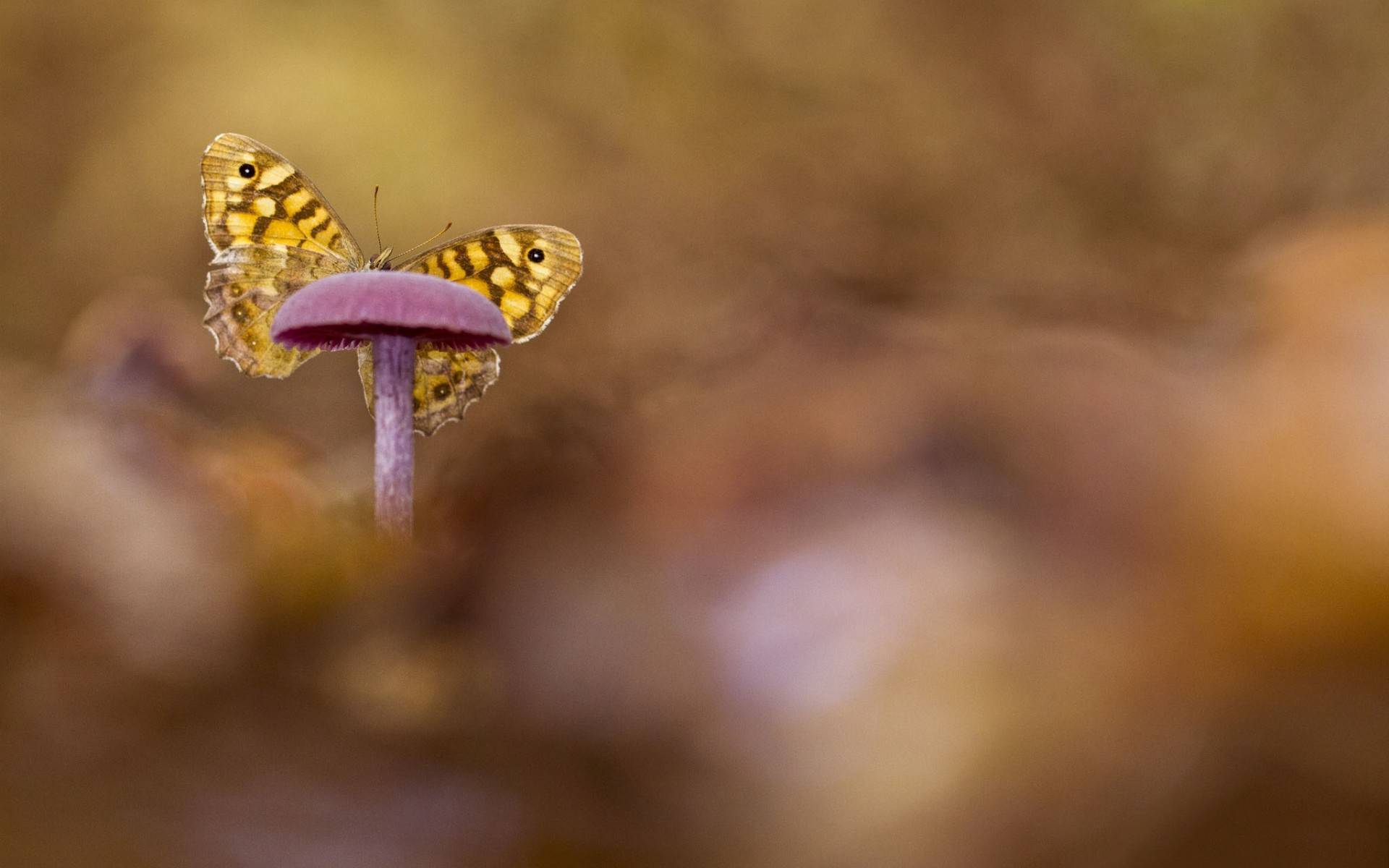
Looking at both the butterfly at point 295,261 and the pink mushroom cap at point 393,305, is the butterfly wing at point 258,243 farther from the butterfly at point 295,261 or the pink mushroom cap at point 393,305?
the pink mushroom cap at point 393,305

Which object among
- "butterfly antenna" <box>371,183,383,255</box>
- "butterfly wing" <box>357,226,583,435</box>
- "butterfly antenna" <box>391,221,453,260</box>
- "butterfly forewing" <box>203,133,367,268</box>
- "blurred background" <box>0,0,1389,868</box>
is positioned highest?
"butterfly forewing" <box>203,133,367,268</box>

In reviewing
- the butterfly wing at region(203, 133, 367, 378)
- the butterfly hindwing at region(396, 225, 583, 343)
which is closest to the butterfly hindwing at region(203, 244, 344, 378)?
the butterfly wing at region(203, 133, 367, 378)

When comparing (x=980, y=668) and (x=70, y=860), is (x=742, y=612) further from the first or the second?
(x=70, y=860)

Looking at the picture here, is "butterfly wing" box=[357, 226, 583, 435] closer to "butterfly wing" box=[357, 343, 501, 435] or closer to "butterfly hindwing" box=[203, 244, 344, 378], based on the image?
"butterfly wing" box=[357, 343, 501, 435]

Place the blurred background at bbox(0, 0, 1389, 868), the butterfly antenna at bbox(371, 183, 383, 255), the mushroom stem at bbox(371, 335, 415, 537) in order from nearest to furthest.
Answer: the blurred background at bbox(0, 0, 1389, 868)
the mushroom stem at bbox(371, 335, 415, 537)
the butterfly antenna at bbox(371, 183, 383, 255)

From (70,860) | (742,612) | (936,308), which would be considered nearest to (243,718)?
(70,860)

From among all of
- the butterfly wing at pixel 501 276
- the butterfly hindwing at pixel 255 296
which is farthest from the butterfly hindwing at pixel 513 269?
the butterfly hindwing at pixel 255 296
